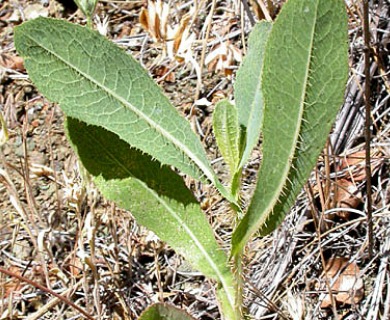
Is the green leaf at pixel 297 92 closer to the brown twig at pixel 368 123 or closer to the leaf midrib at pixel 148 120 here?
the leaf midrib at pixel 148 120

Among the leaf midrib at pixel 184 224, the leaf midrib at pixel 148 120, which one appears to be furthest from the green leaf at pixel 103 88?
the leaf midrib at pixel 184 224

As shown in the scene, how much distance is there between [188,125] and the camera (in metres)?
1.46

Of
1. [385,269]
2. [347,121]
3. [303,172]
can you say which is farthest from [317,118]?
[347,121]

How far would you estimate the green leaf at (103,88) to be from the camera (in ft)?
4.58

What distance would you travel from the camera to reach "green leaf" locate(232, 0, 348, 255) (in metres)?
1.21

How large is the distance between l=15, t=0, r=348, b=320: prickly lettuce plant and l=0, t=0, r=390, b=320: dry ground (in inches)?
11.5

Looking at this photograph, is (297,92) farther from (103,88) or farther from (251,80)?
(103,88)

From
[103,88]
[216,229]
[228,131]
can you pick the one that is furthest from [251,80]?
[216,229]

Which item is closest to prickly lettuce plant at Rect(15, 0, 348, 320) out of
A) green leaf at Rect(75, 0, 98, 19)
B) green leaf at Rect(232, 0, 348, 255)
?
green leaf at Rect(232, 0, 348, 255)

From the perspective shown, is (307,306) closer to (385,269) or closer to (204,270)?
(385,269)

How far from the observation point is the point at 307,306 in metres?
1.82

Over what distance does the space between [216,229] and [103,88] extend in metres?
0.69

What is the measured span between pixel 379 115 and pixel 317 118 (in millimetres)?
907

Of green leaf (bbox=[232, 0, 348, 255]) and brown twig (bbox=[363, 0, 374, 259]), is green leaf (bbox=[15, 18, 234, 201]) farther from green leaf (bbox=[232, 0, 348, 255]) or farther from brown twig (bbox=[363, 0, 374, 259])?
brown twig (bbox=[363, 0, 374, 259])
